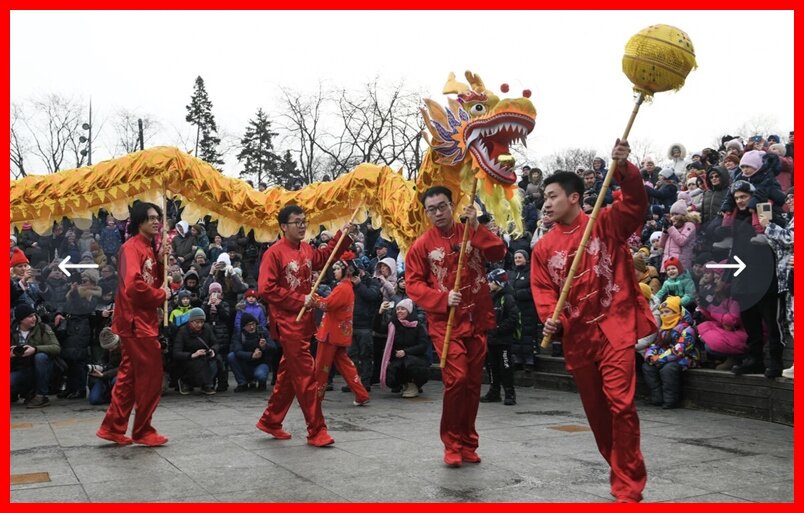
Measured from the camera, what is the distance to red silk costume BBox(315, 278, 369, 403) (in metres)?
8.39

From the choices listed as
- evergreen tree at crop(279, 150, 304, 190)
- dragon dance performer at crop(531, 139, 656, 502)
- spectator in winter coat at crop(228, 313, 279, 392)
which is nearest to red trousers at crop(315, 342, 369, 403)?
spectator in winter coat at crop(228, 313, 279, 392)

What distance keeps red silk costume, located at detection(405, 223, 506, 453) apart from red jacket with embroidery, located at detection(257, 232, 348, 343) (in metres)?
1.13

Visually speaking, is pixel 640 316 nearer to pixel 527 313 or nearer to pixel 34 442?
pixel 34 442

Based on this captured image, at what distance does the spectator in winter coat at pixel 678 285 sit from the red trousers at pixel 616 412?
412 centimetres

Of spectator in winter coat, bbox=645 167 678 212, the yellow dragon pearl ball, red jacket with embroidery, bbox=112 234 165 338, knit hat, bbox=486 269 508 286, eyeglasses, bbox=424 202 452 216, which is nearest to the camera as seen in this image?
the yellow dragon pearl ball

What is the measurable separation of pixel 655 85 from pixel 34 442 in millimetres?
5406

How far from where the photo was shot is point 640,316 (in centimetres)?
424

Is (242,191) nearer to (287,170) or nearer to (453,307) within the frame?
(453,307)

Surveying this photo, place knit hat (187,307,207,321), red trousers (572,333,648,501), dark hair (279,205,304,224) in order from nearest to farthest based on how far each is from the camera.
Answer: red trousers (572,333,648,501), dark hair (279,205,304,224), knit hat (187,307,207,321)

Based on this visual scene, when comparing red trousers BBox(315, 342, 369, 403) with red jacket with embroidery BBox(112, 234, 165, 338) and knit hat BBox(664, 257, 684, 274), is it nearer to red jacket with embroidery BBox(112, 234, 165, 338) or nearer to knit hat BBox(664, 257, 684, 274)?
red jacket with embroidery BBox(112, 234, 165, 338)

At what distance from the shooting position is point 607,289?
168 inches

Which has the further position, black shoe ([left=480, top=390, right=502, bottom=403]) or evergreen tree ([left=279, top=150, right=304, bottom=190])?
evergreen tree ([left=279, top=150, right=304, bottom=190])

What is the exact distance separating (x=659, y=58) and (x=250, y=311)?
285 inches

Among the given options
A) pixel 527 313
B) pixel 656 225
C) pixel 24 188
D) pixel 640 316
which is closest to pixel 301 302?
pixel 640 316
